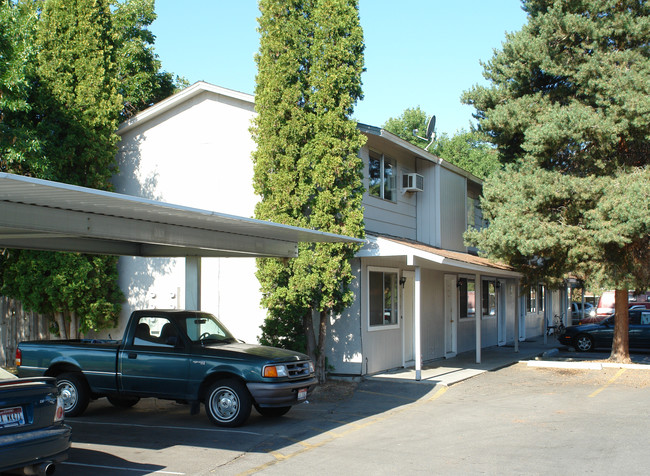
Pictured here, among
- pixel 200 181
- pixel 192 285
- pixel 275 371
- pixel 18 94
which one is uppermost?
pixel 18 94

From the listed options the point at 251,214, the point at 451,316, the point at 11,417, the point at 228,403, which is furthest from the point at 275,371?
the point at 451,316

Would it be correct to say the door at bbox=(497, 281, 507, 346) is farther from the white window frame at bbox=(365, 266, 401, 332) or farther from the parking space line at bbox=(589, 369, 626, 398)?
the white window frame at bbox=(365, 266, 401, 332)

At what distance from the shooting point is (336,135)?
14039 mm

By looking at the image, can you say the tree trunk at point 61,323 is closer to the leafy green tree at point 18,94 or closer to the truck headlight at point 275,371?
the leafy green tree at point 18,94

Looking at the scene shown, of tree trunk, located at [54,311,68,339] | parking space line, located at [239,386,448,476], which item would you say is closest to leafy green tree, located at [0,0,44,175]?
tree trunk, located at [54,311,68,339]

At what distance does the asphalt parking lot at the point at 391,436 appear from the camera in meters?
7.66

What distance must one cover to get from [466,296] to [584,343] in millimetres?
5380

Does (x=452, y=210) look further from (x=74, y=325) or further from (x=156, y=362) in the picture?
(x=156, y=362)

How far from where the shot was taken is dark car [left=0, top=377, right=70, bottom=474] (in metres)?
5.98

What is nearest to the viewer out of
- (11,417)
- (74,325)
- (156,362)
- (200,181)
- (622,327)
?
(11,417)

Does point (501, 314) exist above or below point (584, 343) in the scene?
above

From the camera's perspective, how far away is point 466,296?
73.7 feet

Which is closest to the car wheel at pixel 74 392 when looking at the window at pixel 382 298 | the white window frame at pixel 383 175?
the window at pixel 382 298

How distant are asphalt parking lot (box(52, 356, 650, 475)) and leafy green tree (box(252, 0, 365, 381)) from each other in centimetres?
210
